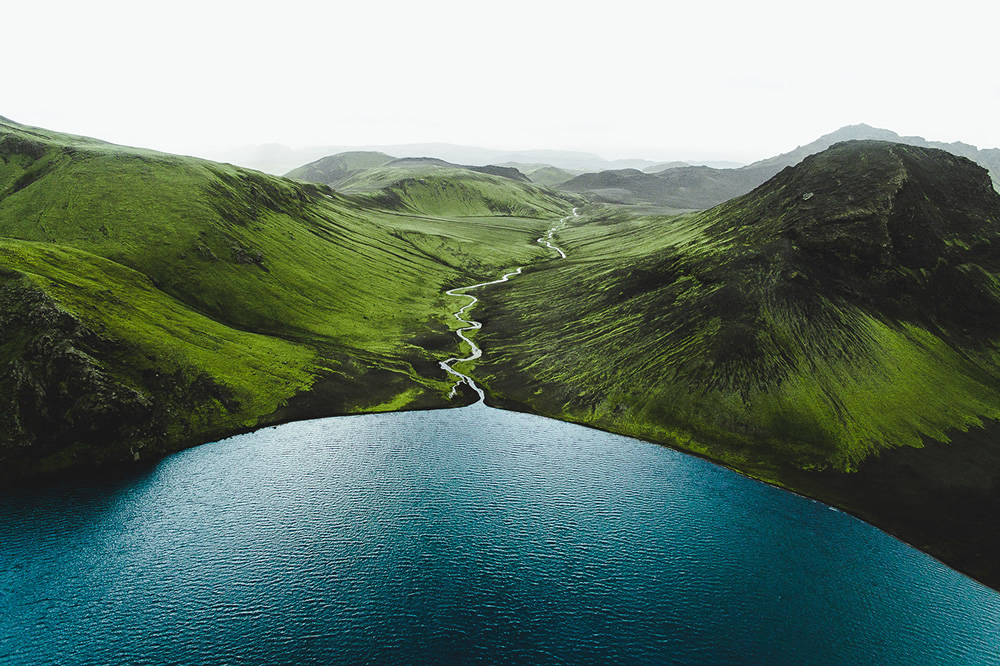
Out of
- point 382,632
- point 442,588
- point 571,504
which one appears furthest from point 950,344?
point 382,632

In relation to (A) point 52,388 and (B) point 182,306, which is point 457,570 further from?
(B) point 182,306

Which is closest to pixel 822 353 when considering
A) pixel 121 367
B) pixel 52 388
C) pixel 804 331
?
pixel 804 331

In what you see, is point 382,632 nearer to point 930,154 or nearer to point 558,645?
point 558,645

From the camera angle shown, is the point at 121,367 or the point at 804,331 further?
the point at 804,331

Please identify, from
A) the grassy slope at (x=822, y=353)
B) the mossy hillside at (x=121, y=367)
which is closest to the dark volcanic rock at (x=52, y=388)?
the mossy hillside at (x=121, y=367)

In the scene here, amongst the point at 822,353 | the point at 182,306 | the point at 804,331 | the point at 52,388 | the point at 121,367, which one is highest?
the point at 804,331

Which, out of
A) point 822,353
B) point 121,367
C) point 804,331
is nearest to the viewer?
point 121,367

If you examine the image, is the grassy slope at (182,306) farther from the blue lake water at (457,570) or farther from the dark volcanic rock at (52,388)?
the blue lake water at (457,570)
